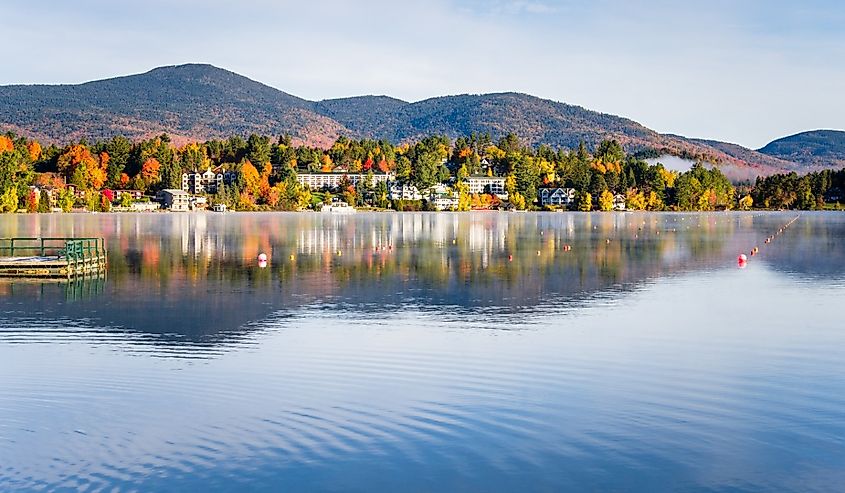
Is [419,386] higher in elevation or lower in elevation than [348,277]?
lower

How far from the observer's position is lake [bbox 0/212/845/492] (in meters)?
13.3

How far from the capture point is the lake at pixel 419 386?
13258mm

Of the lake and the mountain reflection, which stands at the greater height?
the mountain reflection

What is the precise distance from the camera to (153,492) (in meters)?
12.3

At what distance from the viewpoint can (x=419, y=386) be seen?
18.3 m

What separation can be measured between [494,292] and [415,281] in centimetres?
483

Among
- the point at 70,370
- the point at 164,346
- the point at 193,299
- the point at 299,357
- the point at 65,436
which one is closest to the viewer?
the point at 65,436

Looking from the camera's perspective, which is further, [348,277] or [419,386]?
[348,277]

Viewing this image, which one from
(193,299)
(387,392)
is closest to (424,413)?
(387,392)

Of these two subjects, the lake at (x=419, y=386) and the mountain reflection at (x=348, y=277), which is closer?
the lake at (x=419, y=386)

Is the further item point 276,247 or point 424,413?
point 276,247

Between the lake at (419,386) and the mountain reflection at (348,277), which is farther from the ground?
the mountain reflection at (348,277)

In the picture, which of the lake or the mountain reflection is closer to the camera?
the lake

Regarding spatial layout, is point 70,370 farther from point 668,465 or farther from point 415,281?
point 415,281
